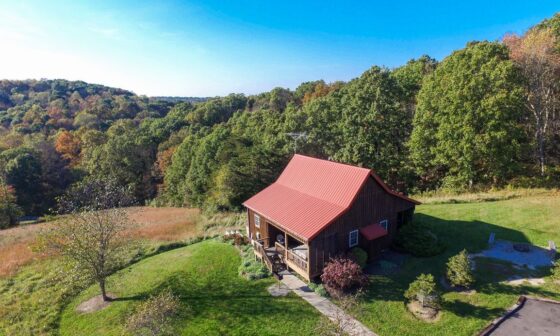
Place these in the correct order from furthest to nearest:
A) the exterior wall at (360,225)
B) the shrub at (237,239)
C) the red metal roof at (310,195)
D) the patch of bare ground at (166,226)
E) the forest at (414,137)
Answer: the forest at (414,137), the patch of bare ground at (166,226), the shrub at (237,239), the red metal roof at (310,195), the exterior wall at (360,225)

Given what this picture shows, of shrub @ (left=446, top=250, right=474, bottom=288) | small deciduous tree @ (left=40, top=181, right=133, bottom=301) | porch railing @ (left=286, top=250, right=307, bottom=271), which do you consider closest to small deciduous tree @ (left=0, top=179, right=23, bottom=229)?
small deciduous tree @ (left=40, top=181, right=133, bottom=301)

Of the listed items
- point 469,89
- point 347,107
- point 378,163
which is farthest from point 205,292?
point 469,89

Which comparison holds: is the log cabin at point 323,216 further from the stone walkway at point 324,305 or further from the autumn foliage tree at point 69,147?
the autumn foliage tree at point 69,147

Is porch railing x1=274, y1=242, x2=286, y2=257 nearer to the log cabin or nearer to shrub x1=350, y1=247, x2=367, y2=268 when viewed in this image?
the log cabin

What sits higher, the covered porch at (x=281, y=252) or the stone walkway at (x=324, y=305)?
the covered porch at (x=281, y=252)

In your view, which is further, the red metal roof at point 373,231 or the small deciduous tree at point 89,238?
the red metal roof at point 373,231

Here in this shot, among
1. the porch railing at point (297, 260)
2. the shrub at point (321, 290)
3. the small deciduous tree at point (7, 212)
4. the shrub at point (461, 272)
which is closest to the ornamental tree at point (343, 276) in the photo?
the shrub at point (321, 290)

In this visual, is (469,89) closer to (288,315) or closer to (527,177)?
(527,177)

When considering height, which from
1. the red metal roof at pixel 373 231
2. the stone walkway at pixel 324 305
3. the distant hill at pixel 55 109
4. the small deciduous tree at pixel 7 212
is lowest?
the small deciduous tree at pixel 7 212
